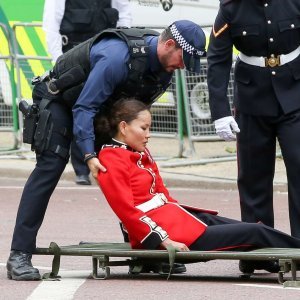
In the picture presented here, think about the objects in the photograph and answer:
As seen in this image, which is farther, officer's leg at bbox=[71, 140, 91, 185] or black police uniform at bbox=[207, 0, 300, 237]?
officer's leg at bbox=[71, 140, 91, 185]

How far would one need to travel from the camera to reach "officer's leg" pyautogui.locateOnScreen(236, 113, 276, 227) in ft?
28.7

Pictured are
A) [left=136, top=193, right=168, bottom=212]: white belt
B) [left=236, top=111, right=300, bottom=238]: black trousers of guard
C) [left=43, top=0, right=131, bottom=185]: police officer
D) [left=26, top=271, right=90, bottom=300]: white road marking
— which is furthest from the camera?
[left=43, top=0, right=131, bottom=185]: police officer

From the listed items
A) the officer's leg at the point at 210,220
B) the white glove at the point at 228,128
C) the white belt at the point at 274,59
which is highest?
the white belt at the point at 274,59

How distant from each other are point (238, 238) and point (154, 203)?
52 centimetres

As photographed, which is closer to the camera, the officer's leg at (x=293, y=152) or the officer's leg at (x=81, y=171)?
the officer's leg at (x=293, y=152)

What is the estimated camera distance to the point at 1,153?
15242 millimetres

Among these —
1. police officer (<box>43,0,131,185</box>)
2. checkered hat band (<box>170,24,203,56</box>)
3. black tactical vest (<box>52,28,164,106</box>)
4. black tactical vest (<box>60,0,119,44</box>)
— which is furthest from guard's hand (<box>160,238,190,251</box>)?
black tactical vest (<box>60,0,119,44</box>)

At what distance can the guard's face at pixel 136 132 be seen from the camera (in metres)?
8.21

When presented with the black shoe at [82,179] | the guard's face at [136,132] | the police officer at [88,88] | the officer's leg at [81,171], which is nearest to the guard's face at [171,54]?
the police officer at [88,88]

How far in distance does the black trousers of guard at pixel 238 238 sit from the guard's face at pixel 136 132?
64 centimetres

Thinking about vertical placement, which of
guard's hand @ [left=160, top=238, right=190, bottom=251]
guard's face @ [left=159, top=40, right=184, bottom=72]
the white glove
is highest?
guard's face @ [left=159, top=40, right=184, bottom=72]

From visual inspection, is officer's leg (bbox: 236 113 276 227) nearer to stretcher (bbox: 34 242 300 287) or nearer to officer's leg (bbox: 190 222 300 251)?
stretcher (bbox: 34 242 300 287)

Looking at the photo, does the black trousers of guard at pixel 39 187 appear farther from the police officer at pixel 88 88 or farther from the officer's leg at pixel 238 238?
the officer's leg at pixel 238 238

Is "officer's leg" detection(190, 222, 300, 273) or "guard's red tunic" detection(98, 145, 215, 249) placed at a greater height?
"guard's red tunic" detection(98, 145, 215, 249)
